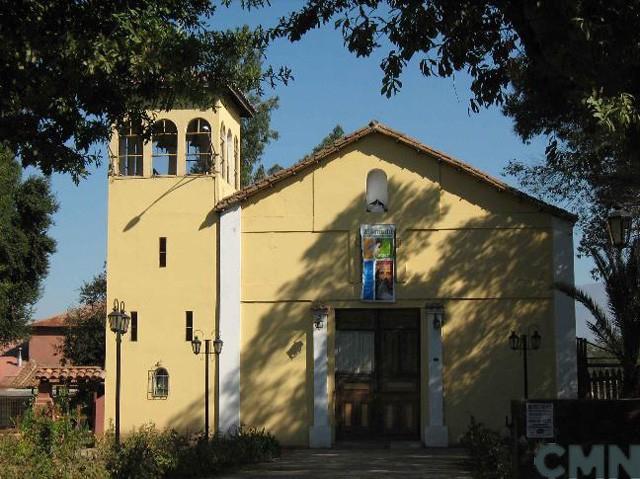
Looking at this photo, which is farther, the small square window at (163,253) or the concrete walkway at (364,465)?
the small square window at (163,253)

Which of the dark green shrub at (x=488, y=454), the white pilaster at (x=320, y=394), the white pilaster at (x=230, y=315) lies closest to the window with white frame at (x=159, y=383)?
the white pilaster at (x=230, y=315)

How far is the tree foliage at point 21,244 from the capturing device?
3384 centimetres

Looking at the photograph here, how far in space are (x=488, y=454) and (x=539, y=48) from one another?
8602 millimetres

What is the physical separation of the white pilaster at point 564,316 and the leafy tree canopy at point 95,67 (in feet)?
39.7

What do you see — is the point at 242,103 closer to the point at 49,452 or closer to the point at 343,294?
the point at 343,294

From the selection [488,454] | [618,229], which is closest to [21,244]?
[488,454]

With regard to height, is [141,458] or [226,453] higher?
[141,458]

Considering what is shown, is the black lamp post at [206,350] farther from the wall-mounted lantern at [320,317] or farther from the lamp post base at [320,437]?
the lamp post base at [320,437]

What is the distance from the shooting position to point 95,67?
12547 millimetres

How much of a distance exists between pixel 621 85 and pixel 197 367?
53.4ft

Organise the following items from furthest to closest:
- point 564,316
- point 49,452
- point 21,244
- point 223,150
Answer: point 21,244, point 223,150, point 564,316, point 49,452

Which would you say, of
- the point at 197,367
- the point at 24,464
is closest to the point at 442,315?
the point at 197,367

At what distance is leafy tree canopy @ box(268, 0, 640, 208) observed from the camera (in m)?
9.61

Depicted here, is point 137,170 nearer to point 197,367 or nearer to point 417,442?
point 197,367
